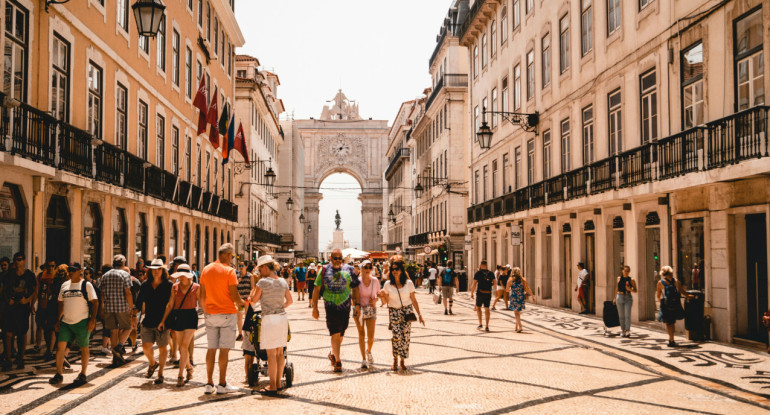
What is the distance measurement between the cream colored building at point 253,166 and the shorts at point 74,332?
2973cm

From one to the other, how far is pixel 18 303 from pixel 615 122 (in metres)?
15.1

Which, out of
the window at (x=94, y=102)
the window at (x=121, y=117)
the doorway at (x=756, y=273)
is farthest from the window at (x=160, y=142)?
the doorway at (x=756, y=273)

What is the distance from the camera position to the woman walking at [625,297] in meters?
15.5

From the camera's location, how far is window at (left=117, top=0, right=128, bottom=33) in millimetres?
19784

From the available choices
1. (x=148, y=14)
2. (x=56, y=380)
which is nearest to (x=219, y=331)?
(x=56, y=380)

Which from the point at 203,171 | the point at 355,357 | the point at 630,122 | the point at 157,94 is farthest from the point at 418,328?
the point at 203,171

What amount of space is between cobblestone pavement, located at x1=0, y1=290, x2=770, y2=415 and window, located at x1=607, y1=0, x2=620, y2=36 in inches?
361

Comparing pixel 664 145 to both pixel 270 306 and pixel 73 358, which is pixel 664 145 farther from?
pixel 73 358

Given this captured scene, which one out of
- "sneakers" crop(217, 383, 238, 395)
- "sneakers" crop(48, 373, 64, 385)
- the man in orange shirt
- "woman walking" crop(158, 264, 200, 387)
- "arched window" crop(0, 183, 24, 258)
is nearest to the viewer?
"sneakers" crop(217, 383, 238, 395)

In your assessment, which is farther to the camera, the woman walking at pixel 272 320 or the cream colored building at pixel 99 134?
the cream colored building at pixel 99 134

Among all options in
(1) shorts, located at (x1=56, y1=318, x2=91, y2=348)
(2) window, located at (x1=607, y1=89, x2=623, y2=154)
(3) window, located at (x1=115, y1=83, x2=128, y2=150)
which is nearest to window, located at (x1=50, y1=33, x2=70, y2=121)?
(3) window, located at (x1=115, y1=83, x2=128, y2=150)

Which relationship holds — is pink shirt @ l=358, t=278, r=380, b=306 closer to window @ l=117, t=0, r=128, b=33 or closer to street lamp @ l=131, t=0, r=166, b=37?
street lamp @ l=131, t=0, r=166, b=37

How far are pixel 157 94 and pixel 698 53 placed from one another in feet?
52.5

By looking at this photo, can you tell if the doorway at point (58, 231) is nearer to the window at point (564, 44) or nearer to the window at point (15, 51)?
the window at point (15, 51)
